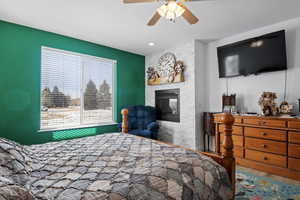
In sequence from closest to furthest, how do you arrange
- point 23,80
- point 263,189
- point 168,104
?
1. point 263,189
2. point 23,80
3. point 168,104

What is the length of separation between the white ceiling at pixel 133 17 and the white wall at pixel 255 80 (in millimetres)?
183

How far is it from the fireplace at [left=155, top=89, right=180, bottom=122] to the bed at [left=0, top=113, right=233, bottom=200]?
8.18ft

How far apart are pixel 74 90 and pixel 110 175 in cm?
286

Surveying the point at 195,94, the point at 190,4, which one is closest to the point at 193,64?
the point at 195,94

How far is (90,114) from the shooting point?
368cm

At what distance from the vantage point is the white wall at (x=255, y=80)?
262cm

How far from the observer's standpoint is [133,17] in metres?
2.55

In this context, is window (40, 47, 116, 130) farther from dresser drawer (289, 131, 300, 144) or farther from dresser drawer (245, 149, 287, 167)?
dresser drawer (289, 131, 300, 144)

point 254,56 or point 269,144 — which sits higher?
point 254,56

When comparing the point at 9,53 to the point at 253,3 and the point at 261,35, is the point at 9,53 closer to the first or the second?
the point at 253,3

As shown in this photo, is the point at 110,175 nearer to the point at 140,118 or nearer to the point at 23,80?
the point at 23,80

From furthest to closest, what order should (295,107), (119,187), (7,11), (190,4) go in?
(295,107)
(7,11)
(190,4)
(119,187)

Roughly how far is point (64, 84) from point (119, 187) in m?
3.02

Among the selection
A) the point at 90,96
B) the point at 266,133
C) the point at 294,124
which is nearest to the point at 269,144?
the point at 266,133
